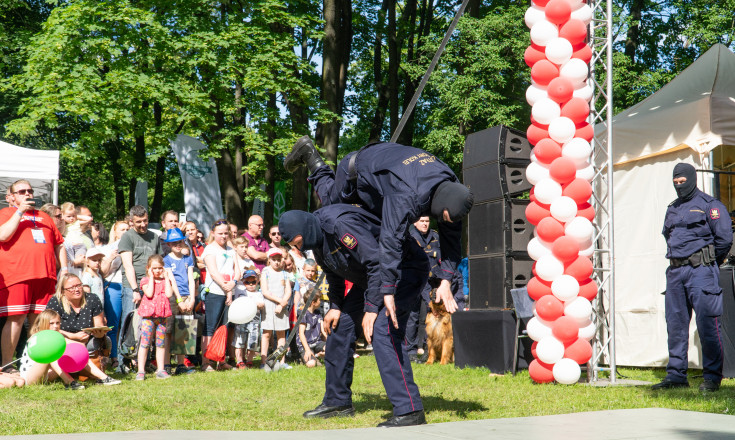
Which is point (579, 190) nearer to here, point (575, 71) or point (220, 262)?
point (575, 71)

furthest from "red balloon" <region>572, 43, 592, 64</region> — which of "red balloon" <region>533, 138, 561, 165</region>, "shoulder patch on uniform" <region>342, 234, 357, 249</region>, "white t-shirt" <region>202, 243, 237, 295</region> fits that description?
"white t-shirt" <region>202, 243, 237, 295</region>

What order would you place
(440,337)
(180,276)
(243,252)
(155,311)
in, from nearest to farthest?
(155,311)
(180,276)
(243,252)
(440,337)

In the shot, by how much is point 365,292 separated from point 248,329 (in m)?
5.17

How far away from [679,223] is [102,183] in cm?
2496

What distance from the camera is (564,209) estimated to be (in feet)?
24.4

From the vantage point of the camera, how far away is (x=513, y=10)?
2083 centimetres

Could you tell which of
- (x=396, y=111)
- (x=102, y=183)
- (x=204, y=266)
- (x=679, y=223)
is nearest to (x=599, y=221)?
(x=679, y=223)

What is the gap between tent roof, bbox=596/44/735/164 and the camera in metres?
8.57

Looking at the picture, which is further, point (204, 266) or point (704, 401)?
point (204, 266)

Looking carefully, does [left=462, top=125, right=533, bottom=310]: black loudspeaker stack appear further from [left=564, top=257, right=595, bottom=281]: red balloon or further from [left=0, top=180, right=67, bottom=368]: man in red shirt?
[left=0, top=180, right=67, bottom=368]: man in red shirt

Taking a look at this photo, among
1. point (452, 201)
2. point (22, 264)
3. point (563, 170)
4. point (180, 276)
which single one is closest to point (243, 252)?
point (180, 276)

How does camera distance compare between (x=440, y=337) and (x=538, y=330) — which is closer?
(x=538, y=330)

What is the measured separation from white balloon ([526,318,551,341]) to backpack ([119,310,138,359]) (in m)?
4.41

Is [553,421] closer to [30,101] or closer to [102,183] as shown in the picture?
[30,101]
